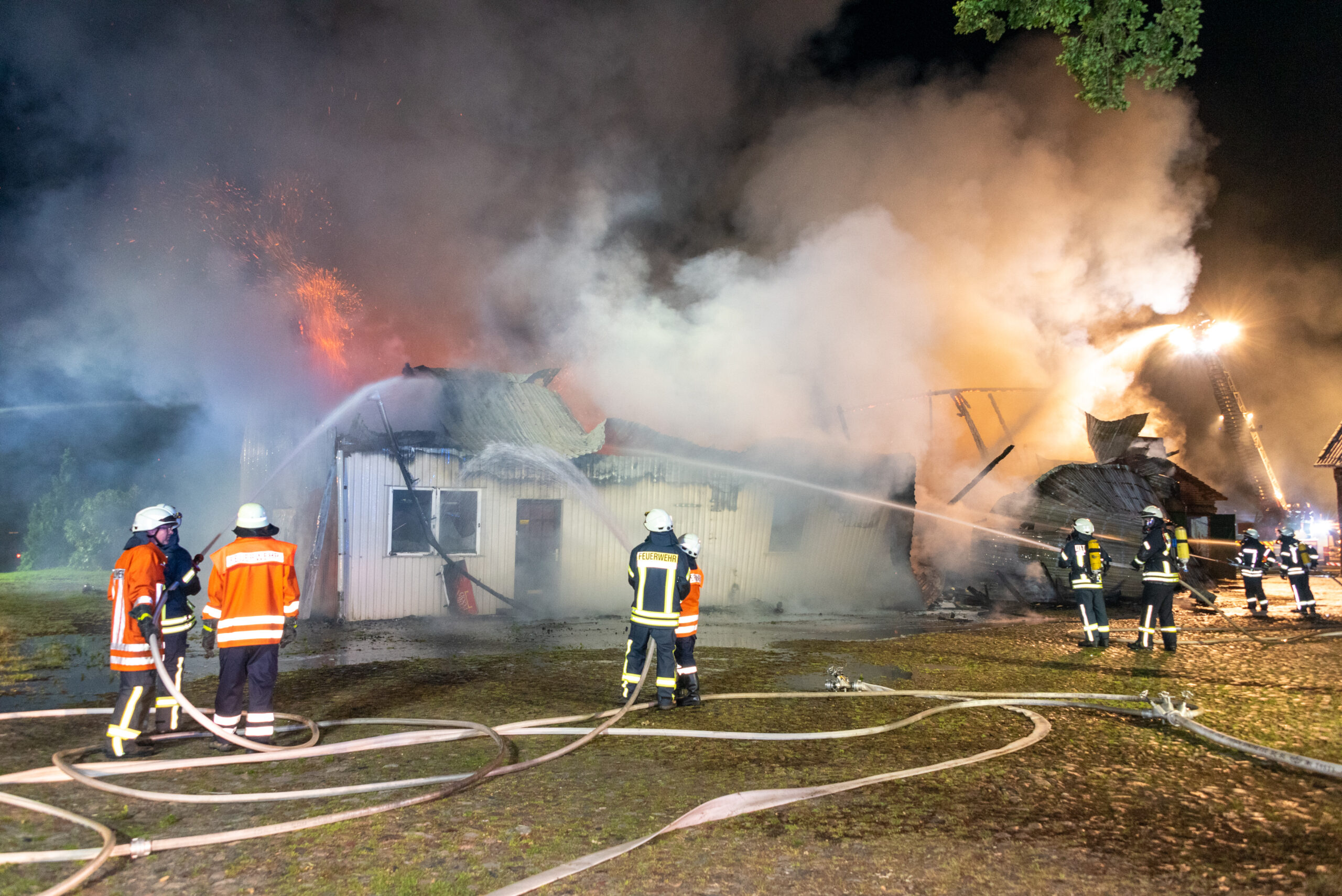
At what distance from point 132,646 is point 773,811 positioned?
428 centimetres

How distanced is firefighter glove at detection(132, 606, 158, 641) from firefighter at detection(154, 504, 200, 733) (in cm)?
38

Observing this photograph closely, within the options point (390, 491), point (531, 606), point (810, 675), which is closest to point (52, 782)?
point (810, 675)

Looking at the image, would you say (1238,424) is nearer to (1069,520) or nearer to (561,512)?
(1069,520)

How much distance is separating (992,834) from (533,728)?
3211mm

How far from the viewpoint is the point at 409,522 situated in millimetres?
11953

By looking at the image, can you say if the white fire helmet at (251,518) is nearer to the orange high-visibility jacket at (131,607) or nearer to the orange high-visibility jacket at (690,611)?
the orange high-visibility jacket at (131,607)

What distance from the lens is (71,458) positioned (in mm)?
25766

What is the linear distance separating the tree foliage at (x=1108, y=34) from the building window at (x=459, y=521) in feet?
31.8

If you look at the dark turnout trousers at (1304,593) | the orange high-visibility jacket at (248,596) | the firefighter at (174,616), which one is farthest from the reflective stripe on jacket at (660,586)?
the dark turnout trousers at (1304,593)

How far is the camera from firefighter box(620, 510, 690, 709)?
19.9 ft

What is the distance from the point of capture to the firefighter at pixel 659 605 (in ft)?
19.9

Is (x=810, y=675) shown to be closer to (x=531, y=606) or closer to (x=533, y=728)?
(x=533, y=728)

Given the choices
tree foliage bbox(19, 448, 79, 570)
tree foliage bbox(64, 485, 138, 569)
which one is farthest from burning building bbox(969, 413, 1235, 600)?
tree foliage bbox(19, 448, 79, 570)

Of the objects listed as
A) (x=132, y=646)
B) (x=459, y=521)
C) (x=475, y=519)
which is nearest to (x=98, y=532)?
(x=459, y=521)
